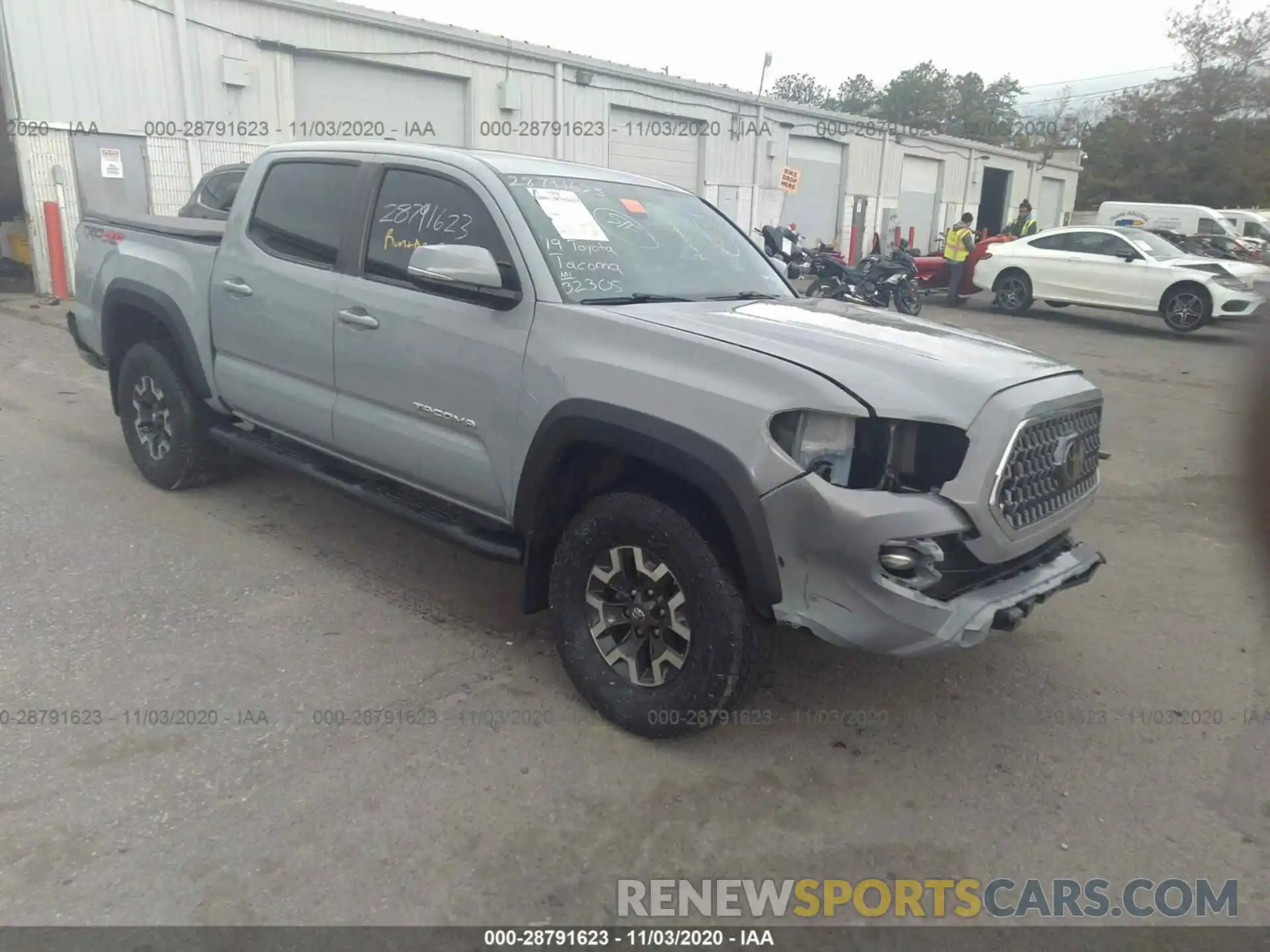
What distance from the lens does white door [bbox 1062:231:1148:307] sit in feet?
48.2

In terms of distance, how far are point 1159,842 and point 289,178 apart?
4.51 metres

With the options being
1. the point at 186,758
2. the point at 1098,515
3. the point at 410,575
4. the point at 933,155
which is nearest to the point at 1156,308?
the point at 1098,515

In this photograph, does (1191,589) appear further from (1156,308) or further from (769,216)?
(769,216)

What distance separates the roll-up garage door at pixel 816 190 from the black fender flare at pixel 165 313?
2240 cm

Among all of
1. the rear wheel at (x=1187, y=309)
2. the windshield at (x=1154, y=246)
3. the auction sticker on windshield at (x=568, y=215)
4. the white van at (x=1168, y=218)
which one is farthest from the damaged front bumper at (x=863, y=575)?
the white van at (x=1168, y=218)

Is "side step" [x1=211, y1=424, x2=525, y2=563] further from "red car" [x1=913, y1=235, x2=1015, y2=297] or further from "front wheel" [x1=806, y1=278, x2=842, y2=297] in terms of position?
"red car" [x1=913, y1=235, x2=1015, y2=297]

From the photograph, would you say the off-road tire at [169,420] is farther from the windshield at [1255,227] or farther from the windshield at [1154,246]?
the windshield at [1255,227]

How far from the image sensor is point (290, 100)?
583 inches

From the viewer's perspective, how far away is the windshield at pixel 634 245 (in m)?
3.62

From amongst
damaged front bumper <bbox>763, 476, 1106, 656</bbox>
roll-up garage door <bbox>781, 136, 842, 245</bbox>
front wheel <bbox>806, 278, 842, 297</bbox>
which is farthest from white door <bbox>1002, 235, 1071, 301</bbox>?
damaged front bumper <bbox>763, 476, 1106, 656</bbox>

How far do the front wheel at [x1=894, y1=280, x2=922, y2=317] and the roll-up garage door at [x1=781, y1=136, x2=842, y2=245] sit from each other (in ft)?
36.4

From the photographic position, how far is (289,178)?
4.63 m

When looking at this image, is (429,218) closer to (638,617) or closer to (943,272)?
(638,617)

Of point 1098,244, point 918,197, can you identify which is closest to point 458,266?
point 1098,244
